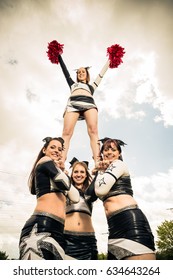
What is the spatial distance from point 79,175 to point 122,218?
0.93m

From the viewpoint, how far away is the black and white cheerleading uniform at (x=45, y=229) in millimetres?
2475

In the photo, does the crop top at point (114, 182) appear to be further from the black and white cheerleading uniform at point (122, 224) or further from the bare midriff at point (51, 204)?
the bare midriff at point (51, 204)

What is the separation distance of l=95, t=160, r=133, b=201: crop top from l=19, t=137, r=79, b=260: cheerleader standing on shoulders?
1.06ft

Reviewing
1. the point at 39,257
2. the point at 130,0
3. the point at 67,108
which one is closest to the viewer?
the point at 39,257

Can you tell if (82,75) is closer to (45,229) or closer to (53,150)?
(53,150)

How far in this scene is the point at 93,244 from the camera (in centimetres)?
311

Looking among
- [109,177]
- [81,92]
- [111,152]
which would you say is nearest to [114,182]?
[109,177]

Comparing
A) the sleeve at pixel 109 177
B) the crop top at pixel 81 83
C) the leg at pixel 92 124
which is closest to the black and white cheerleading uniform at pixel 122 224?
the sleeve at pixel 109 177

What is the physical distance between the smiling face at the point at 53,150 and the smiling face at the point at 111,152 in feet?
1.64

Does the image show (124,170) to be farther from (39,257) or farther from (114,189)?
(39,257)

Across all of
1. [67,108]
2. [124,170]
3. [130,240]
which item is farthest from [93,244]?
[67,108]

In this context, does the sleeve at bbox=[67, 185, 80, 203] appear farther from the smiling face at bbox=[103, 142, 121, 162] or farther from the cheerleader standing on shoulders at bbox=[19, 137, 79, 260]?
the smiling face at bbox=[103, 142, 121, 162]

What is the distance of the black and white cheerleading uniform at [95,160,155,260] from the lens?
2477 millimetres
